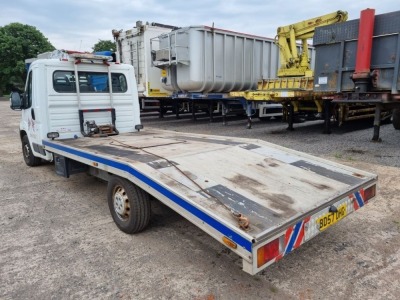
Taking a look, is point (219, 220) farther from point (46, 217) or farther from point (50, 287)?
point (46, 217)

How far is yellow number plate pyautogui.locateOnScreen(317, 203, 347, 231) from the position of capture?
2.62m

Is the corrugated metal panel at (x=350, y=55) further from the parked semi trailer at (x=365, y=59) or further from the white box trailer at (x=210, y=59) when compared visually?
the white box trailer at (x=210, y=59)

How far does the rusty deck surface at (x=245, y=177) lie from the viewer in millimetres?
2420

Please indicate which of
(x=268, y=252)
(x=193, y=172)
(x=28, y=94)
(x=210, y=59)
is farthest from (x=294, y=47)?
(x=268, y=252)

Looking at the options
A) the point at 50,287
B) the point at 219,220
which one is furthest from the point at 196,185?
the point at 50,287

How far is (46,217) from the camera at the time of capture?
3.98 metres

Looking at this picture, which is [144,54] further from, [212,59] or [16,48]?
[16,48]

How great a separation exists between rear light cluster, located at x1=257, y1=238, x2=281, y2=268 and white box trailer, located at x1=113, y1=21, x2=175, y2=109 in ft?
37.6

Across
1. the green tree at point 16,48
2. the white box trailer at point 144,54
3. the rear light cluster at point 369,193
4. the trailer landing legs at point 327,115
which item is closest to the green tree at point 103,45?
the green tree at point 16,48

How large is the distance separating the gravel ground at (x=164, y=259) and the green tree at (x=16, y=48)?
159 feet

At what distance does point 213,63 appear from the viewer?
1141 centimetres

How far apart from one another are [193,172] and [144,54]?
10647mm

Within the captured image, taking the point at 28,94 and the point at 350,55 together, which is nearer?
the point at 28,94

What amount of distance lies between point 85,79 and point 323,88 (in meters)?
5.89
